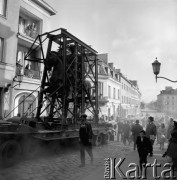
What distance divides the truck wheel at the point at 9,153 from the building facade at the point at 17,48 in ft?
17.8

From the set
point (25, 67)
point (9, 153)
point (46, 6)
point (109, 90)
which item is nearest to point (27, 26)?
point (46, 6)

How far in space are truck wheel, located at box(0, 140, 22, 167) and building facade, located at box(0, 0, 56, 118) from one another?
213 inches

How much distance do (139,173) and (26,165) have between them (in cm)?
358

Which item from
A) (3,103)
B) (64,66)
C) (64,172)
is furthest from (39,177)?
(3,103)

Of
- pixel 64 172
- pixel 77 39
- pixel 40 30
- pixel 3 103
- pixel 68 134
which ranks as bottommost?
pixel 64 172

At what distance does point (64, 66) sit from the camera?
9.43 m

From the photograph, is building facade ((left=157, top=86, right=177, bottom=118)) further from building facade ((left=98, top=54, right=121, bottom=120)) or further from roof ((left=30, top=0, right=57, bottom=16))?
roof ((left=30, top=0, right=57, bottom=16))

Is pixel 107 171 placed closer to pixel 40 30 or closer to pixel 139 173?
pixel 139 173

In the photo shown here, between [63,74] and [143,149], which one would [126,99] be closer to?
[63,74]

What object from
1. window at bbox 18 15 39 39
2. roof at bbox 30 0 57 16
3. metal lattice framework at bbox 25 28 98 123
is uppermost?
roof at bbox 30 0 57 16

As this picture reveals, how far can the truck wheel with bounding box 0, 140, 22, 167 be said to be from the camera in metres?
6.39

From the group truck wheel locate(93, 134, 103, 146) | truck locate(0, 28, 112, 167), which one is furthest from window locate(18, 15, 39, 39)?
truck wheel locate(93, 134, 103, 146)

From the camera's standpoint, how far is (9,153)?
6613 millimetres

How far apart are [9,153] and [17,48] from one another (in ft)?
34.9
